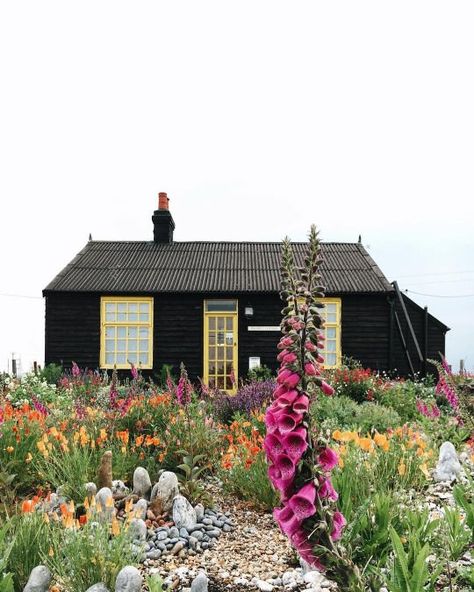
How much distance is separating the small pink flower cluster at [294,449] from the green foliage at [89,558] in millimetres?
1588

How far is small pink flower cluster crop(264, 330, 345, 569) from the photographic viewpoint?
6.89ft

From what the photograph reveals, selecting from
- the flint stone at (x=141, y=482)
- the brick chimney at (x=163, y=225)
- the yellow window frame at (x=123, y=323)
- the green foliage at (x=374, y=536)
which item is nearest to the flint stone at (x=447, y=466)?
the green foliage at (x=374, y=536)

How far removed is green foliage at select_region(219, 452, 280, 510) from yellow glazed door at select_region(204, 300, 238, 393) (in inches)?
426

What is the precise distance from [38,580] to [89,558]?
37 centimetres

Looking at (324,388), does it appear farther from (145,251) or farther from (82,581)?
(145,251)

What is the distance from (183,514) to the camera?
445 centimetres

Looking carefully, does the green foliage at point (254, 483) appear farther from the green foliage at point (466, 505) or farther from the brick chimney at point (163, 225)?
the brick chimney at point (163, 225)

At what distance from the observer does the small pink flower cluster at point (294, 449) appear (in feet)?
6.89

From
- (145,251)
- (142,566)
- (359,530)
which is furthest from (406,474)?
(145,251)

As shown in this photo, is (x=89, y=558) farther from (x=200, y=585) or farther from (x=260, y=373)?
(x=260, y=373)

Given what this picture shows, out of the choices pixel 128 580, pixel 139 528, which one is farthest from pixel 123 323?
pixel 128 580

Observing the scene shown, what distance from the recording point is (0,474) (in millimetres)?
4957

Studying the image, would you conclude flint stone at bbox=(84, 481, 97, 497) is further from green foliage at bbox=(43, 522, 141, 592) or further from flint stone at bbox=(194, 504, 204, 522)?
green foliage at bbox=(43, 522, 141, 592)

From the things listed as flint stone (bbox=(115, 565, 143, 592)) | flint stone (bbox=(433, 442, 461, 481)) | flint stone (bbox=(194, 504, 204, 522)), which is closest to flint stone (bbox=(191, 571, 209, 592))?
flint stone (bbox=(115, 565, 143, 592))
